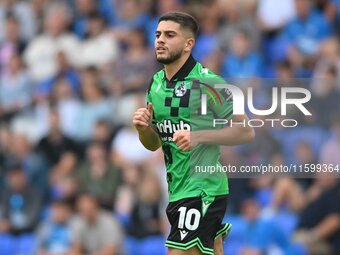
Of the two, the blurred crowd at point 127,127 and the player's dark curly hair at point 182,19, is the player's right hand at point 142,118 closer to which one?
the player's dark curly hair at point 182,19

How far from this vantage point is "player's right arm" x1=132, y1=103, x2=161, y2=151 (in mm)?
8289

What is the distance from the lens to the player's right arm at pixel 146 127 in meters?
8.29

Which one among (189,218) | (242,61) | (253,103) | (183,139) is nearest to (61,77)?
(242,61)

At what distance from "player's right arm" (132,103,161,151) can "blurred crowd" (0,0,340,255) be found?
9.40 ft

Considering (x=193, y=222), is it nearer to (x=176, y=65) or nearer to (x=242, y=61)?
(x=176, y=65)

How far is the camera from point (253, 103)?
10023 millimetres

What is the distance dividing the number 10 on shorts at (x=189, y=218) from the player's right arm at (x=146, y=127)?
2.13ft

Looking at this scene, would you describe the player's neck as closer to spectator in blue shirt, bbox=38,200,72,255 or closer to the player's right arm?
the player's right arm

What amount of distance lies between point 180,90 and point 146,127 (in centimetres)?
40

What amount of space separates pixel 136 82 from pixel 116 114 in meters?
0.55

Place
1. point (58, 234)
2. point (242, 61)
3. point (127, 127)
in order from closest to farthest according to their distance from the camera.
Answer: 1. point (58, 234)
2. point (242, 61)
3. point (127, 127)

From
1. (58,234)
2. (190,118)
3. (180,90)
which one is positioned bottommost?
(190,118)

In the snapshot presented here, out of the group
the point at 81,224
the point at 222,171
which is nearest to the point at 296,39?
the point at 81,224

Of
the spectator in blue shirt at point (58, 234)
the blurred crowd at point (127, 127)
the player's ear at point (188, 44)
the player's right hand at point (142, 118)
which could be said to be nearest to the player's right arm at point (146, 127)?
the player's right hand at point (142, 118)
